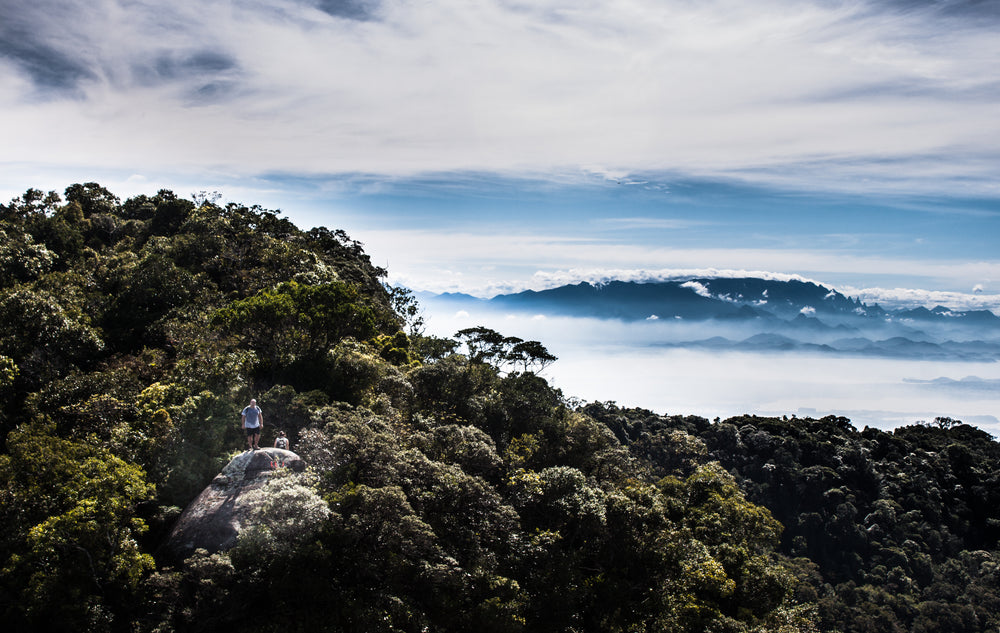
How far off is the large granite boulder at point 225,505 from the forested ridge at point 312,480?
26.3 inches

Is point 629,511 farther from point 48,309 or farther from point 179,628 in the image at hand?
point 48,309

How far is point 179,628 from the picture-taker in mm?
14703

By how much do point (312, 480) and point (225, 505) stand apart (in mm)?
2845

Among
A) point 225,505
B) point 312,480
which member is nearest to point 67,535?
point 225,505

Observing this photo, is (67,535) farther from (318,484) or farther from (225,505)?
(318,484)

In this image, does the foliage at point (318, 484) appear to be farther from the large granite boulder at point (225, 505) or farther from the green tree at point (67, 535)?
the large granite boulder at point (225, 505)

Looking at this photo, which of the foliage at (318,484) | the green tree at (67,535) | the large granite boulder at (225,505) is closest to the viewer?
the green tree at (67,535)

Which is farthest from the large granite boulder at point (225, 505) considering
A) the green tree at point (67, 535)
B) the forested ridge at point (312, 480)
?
the green tree at point (67, 535)

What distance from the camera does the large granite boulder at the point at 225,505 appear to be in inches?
652

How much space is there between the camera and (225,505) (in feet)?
56.9

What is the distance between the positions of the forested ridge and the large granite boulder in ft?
2.20

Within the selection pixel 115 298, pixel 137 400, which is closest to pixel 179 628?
pixel 137 400

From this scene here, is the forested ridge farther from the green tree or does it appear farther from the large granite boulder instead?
the large granite boulder

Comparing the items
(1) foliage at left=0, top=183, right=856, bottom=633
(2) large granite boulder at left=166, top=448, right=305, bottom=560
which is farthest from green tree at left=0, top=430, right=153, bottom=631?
(2) large granite boulder at left=166, top=448, right=305, bottom=560
